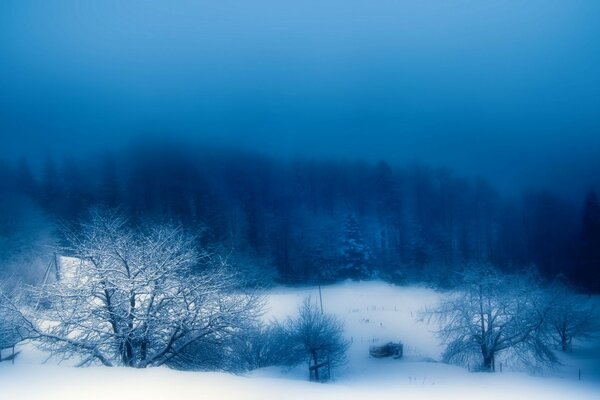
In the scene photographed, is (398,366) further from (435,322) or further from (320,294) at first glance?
(320,294)

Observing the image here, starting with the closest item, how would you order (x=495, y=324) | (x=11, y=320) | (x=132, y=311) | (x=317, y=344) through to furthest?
(x=132, y=311) → (x=11, y=320) → (x=495, y=324) → (x=317, y=344)

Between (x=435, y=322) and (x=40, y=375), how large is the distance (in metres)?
19.6

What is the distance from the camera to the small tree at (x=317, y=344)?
14.9 m

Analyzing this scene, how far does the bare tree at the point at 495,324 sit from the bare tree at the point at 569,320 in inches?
28.7

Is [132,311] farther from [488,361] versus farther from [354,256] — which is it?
[354,256]

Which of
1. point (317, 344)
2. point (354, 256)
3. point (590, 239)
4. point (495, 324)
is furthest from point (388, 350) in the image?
point (590, 239)

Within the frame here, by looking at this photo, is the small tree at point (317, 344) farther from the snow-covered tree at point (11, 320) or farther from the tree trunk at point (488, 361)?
the snow-covered tree at point (11, 320)

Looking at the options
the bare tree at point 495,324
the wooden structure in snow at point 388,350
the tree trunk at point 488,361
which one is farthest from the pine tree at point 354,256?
the tree trunk at point 488,361

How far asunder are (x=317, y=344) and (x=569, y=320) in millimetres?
10951

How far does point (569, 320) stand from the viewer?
50.1 ft

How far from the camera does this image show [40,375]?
4.98 meters

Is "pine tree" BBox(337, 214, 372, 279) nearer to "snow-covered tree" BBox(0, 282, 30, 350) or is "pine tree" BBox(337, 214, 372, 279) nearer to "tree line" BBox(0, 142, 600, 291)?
"tree line" BBox(0, 142, 600, 291)

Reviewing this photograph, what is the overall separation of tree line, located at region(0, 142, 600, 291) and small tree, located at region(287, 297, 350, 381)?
9.32 metres

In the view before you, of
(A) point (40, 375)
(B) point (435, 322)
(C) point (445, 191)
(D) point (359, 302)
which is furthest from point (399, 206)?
(A) point (40, 375)
